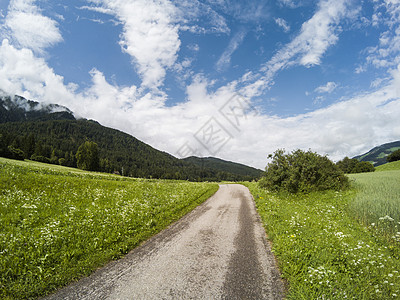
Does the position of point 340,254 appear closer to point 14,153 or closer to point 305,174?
point 305,174

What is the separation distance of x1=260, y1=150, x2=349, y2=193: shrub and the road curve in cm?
1112

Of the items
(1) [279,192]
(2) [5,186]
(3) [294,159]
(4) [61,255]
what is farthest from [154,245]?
(3) [294,159]

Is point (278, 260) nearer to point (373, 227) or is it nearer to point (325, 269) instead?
point (325, 269)

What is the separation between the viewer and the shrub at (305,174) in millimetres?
16766

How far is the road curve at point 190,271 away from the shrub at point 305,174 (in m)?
11.1

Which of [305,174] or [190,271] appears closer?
[190,271]

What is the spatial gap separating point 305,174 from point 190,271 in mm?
15550

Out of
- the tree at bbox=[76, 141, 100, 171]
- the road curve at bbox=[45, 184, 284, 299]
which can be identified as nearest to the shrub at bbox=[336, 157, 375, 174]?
the road curve at bbox=[45, 184, 284, 299]

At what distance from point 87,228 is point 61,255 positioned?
1.80m

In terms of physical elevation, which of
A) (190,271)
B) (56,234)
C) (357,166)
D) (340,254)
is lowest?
(340,254)

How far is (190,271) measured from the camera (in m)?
5.04

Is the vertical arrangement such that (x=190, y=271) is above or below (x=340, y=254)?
above

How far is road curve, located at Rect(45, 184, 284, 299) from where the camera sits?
4.16 m

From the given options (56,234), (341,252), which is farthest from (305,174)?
(56,234)
